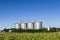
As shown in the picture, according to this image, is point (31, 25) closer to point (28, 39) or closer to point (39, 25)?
point (39, 25)

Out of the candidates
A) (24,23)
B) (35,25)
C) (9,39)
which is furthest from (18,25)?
(9,39)

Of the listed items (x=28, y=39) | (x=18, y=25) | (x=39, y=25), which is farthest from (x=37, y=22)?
Result: (x=28, y=39)

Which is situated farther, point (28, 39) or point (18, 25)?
point (18, 25)

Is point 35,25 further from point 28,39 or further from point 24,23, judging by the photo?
point 28,39

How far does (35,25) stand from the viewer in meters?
63.8

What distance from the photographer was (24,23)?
209ft

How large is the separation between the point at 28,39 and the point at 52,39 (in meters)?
1.56

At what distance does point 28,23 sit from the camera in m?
63.6

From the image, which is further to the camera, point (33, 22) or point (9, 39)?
point (33, 22)

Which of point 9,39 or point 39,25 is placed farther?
point 39,25

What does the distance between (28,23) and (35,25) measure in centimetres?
310

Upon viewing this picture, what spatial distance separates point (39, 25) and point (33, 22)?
407cm

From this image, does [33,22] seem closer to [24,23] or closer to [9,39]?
[24,23]

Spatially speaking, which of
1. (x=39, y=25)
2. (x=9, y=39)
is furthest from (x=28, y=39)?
(x=39, y=25)
